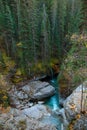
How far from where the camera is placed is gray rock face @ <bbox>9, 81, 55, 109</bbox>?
21.8 meters

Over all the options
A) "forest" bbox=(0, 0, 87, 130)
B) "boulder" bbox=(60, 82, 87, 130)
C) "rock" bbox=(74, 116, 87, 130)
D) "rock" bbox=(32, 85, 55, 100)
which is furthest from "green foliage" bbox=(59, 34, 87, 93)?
"rock" bbox=(74, 116, 87, 130)

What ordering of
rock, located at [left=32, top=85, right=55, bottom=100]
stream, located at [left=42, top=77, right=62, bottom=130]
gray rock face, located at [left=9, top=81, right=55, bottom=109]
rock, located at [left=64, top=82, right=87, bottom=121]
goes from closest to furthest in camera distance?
rock, located at [left=64, top=82, right=87, bottom=121] < stream, located at [left=42, top=77, right=62, bottom=130] < gray rock face, located at [left=9, top=81, right=55, bottom=109] < rock, located at [left=32, top=85, right=55, bottom=100]

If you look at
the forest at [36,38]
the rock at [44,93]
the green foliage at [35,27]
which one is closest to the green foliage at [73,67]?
the forest at [36,38]

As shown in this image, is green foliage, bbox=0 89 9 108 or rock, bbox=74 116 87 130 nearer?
rock, bbox=74 116 87 130

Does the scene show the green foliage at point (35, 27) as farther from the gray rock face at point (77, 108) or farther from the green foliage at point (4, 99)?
the gray rock face at point (77, 108)

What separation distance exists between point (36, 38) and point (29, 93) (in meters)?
4.70

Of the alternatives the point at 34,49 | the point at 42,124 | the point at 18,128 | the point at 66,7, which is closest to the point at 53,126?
the point at 42,124

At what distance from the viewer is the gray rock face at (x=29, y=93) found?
21812 millimetres

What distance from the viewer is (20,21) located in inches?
919

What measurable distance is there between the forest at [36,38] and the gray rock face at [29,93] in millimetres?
355

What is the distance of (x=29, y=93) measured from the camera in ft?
74.0

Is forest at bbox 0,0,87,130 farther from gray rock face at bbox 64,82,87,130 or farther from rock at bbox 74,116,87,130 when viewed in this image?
rock at bbox 74,116,87,130

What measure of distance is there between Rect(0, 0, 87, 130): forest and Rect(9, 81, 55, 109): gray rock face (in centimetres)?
35

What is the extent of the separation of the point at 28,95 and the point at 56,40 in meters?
5.63
